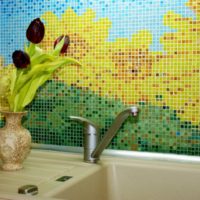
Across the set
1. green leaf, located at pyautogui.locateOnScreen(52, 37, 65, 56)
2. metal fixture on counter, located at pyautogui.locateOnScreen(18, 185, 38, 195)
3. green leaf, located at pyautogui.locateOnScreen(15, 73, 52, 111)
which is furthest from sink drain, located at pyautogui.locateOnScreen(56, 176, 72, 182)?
green leaf, located at pyautogui.locateOnScreen(52, 37, 65, 56)

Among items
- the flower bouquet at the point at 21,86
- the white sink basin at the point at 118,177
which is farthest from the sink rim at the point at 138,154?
the flower bouquet at the point at 21,86

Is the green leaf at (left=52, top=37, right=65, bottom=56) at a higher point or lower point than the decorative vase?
higher

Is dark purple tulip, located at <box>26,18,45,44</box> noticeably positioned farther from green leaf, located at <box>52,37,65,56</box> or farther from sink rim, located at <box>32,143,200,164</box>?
sink rim, located at <box>32,143,200,164</box>

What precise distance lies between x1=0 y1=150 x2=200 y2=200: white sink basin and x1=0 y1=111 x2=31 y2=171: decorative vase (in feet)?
0.12

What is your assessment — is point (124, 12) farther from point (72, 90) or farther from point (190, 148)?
point (190, 148)

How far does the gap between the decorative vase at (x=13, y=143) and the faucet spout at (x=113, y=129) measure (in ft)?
0.79

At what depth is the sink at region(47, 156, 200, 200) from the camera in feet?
3.92

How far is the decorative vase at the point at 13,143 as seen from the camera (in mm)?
1175

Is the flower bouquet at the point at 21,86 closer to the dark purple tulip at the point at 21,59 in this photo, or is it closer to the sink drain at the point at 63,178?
the dark purple tulip at the point at 21,59

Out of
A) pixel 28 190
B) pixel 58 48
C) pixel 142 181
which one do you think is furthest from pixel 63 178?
pixel 58 48

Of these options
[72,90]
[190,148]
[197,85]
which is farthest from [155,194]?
[72,90]

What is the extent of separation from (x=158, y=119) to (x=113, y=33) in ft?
1.18

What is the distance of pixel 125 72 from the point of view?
1.35 metres

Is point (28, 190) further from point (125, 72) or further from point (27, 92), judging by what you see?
point (125, 72)
